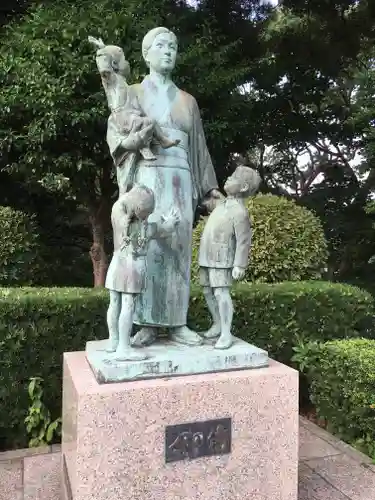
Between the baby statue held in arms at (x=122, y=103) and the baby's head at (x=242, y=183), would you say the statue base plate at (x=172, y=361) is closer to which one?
the baby's head at (x=242, y=183)

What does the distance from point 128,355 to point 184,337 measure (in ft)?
1.57

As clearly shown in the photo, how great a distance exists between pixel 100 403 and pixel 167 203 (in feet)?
3.74

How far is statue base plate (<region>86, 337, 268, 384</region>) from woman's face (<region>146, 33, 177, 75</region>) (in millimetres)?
1632

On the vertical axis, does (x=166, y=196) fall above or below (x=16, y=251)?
above

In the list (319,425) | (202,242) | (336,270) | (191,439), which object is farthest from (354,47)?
(191,439)

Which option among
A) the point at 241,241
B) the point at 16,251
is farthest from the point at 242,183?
the point at 16,251

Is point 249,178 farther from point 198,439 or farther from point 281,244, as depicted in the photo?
point 281,244

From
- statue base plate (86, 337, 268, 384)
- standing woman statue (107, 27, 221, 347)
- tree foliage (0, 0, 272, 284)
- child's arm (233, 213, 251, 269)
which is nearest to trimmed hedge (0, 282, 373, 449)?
statue base plate (86, 337, 268, 384)

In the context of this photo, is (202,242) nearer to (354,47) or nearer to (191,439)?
(191,439)

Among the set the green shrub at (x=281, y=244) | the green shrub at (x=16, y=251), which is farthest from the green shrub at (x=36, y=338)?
the green shrub at (x=16, y=251)

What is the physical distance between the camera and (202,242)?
278 cm

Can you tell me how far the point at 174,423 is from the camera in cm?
239

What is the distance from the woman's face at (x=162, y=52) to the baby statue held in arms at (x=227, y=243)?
740 mm

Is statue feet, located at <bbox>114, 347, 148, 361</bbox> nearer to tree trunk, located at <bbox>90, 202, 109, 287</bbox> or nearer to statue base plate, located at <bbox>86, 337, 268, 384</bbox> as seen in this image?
statue base plate, located at <bbox>86, 337, 268, 384</bbox>
